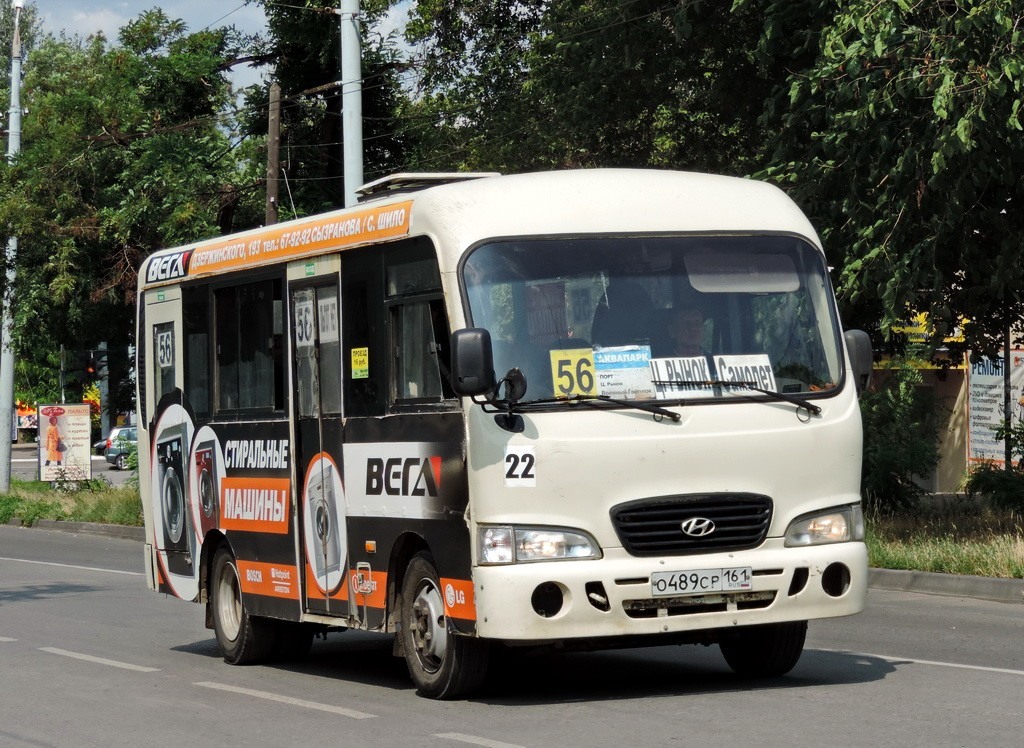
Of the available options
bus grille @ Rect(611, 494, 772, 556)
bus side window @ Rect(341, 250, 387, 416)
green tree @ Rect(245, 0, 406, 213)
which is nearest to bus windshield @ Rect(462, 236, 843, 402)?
bus grille @ Rect(611, 494, 772, 556)

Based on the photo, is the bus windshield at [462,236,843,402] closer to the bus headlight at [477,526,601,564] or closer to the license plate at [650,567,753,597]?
the bus headlight at [477,526,601,564]

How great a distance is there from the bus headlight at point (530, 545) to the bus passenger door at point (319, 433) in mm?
1877

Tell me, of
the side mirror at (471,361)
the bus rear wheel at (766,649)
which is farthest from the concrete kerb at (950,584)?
the side mirror at (471,361)

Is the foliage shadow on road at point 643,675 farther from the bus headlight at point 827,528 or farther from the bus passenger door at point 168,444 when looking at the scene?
the bus passenger door at point 168,444

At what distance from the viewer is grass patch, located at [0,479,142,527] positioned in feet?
101

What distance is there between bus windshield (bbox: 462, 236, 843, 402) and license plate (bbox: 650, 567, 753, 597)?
91cm

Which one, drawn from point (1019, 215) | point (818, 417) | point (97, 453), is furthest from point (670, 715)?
point (97, 453)

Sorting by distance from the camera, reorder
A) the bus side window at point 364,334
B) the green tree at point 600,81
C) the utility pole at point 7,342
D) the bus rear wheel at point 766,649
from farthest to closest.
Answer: the utility pole at point 7,342
the green tree at point 600,81
the bus side window at point 364,334
the bus rear wheel at point 766,649

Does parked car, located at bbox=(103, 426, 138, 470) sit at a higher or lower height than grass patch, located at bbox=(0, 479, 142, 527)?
higher

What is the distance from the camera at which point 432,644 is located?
948 cm

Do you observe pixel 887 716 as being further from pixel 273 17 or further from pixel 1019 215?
pixel 273 17

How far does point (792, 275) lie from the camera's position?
9.75 meters

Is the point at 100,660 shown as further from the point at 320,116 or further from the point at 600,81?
the point at 320,116

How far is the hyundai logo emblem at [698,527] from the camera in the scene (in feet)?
29.5
